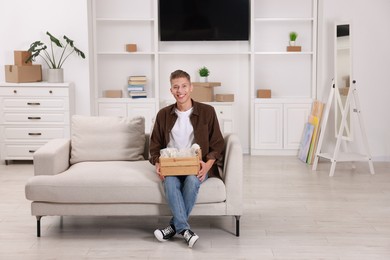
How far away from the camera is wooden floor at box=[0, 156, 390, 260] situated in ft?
13.8

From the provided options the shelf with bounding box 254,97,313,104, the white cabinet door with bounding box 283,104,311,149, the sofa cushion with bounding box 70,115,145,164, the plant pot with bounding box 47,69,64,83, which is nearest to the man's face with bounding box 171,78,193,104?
the sofa cushion with bounding box 70,115,145,164

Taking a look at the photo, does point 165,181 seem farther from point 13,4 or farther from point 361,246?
point 13,4

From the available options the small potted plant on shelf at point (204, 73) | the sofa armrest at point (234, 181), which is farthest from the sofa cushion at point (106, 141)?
the small potted plant on shelf at point (204, 73)

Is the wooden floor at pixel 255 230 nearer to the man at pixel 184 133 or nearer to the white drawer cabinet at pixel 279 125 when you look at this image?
the man at pixel 184 133

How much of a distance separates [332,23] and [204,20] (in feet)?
4.80

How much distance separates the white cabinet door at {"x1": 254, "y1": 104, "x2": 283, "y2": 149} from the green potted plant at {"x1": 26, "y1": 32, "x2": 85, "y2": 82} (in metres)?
2.14

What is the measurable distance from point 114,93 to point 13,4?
1.50 m

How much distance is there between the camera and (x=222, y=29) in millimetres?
7812

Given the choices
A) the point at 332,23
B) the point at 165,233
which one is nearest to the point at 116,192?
the point at 165,233

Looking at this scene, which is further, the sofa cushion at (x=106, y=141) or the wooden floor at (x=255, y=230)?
the sofa cushion at (x=106, y=141)

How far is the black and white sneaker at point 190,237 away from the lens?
4250mm

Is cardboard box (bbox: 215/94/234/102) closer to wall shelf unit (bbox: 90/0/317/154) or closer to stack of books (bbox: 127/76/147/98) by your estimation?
wall shelf unit (bbox: 90/0/317/154)

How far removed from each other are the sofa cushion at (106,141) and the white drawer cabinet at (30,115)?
85.8 inches

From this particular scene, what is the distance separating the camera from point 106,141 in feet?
16.6
